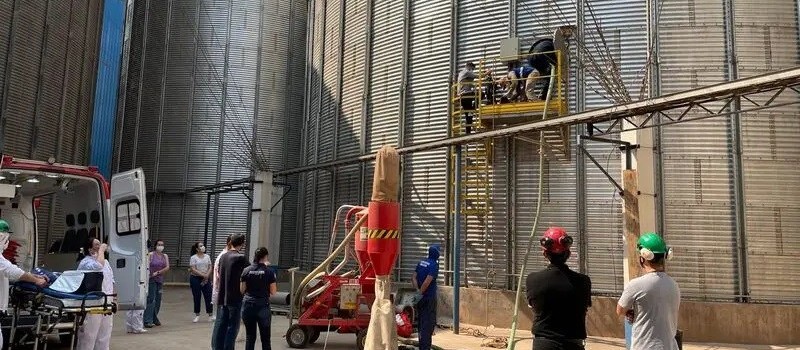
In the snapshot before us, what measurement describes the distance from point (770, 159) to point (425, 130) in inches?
296

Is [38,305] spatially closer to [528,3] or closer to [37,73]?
[528,3]

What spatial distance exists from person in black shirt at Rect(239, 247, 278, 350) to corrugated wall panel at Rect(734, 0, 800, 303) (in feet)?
30.9

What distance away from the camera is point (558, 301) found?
4.35 m

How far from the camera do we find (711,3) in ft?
43.0

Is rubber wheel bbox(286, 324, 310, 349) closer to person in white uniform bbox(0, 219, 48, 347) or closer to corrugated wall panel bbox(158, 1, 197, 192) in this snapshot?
person in white uniform bbox(0, 219, 48, 347)

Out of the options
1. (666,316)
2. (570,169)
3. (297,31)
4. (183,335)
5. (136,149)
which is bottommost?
(183,335)

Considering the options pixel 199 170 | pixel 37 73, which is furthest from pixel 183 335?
pixel 199 170

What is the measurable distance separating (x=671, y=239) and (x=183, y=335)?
9.77 metres

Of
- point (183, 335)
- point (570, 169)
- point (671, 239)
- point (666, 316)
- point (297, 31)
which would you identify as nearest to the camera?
point (666, 316)

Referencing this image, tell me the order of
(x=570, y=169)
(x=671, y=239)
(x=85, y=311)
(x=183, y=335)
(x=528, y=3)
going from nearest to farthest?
(x=85, y=311), (x=183, y=335), (x=671, y=239), (x=570, y=169), (x=528, y=3)

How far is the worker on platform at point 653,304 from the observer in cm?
444

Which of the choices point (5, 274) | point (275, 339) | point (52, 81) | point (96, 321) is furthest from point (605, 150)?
point (52, 81)

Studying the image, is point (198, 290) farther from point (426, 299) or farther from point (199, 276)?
point (426, 299)

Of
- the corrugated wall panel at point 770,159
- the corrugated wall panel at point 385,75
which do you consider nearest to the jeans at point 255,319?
the corrugated wall panel at point 385,75
